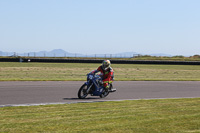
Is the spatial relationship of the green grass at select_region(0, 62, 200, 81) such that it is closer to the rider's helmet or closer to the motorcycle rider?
the motorcycle rider

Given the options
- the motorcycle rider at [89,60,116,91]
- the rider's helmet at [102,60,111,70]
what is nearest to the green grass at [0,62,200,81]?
the motorcycle rider at [89,60,116,91]

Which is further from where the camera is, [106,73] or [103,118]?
[106,73]

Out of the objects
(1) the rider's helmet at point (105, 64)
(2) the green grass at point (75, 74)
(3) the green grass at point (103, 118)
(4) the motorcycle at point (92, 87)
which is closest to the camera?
(3) the green grass at point (103, 118)

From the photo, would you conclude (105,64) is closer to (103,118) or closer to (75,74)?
(103,118)

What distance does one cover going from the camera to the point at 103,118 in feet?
27.5

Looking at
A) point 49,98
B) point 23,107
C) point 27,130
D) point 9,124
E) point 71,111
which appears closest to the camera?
point 27,130

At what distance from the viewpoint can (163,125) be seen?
7.73 meters

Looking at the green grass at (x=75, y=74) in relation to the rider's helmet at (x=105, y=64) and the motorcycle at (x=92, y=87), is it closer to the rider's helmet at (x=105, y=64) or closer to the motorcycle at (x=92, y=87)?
the motorcycle at (x=92, y=87)

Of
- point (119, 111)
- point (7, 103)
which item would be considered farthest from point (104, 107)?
point (7, 103)

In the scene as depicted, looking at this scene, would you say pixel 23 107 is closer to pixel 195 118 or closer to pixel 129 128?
pixel 129 128

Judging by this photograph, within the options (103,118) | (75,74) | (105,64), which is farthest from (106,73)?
(75,74)

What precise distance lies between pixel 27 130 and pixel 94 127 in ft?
A: 4.71

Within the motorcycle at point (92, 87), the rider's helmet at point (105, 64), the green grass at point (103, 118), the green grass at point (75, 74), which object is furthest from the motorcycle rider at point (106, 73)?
the green grass at point (75, 74)

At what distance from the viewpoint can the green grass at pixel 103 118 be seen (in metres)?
7.28
